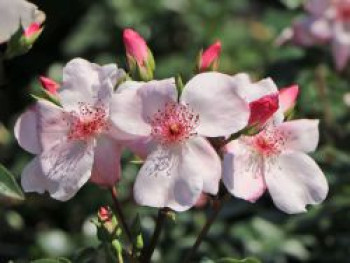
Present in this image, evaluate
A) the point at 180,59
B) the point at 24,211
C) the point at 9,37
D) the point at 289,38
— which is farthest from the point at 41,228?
the point at 9,37

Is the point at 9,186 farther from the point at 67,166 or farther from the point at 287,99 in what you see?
the point at 287,99

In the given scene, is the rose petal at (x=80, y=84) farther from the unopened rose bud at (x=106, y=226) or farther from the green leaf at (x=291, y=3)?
the green leaf at (x=291, y=3)

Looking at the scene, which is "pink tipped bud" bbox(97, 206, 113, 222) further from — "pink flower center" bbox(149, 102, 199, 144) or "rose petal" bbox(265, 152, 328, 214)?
"rose petal" bbox(265, 152, 328, 214)

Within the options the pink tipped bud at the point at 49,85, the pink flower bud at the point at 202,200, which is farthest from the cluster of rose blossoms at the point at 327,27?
the pink tipped bud at the point at 49,85

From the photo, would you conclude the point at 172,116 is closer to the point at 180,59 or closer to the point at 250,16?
the point at 180,59

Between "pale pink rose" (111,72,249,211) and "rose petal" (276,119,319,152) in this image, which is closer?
"pale pink rose" (111,72,249,211)

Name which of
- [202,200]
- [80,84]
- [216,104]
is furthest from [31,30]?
[202,200]

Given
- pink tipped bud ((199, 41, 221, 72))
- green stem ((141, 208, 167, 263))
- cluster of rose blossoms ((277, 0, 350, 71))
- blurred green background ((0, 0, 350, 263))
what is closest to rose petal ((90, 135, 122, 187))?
green stem ((141, 208, 167, 263))
